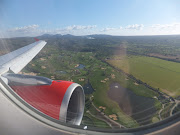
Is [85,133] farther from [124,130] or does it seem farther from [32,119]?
[32,119]

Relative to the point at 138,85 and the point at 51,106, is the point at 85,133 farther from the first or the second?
the point at 138,85

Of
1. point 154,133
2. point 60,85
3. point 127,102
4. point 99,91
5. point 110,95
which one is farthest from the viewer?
point 99,91

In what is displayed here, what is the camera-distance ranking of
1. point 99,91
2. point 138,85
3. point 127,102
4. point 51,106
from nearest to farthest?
1. point 51,106
2. point 127,102
3. point 99,91
4. point 138,85

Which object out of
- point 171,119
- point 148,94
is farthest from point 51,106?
point 148,94

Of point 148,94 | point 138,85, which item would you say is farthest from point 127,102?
point 138,85

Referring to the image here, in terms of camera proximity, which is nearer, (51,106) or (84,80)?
(51,106)

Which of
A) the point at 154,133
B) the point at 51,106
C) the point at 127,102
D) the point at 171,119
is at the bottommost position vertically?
the point at 127,102

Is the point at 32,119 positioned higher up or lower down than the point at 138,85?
higher up
